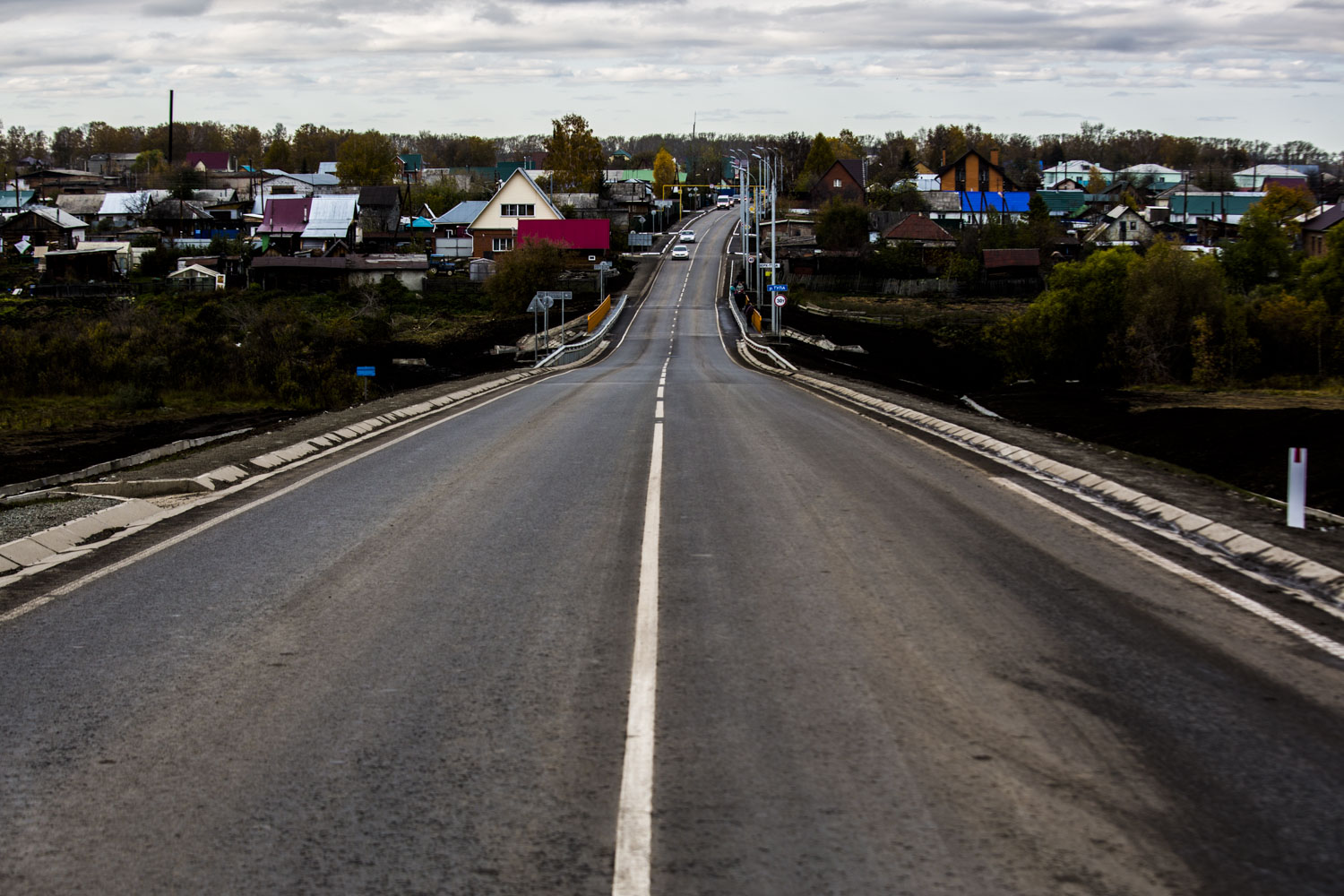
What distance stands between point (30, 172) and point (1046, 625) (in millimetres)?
207170

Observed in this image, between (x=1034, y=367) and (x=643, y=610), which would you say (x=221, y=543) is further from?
(x=1034, y=367)

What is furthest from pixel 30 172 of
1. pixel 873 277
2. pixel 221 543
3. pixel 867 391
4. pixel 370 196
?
pixel 221 543

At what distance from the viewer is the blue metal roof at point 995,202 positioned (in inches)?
5482

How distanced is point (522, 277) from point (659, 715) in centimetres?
8121

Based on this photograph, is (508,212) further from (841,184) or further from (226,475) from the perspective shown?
(226,475)

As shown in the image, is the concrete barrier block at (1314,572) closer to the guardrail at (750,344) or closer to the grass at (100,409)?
the guardrail at (750,344)

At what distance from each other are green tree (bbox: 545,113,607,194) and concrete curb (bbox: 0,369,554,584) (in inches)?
4962

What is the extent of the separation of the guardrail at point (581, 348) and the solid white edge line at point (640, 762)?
38.7 meters

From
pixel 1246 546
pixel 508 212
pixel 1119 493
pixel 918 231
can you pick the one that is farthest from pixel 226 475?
pixel 918 231

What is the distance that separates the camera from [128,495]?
479 inches

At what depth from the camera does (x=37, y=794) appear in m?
4.87

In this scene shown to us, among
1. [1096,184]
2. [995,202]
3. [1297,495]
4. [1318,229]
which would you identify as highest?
[1096,184]

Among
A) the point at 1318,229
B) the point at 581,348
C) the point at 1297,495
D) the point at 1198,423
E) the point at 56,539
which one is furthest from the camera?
the point at 1318,229

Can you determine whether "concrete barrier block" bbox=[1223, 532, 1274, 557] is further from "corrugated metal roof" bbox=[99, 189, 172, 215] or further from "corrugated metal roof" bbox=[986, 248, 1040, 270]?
"corrugated metal roof" bbox=[99, 189, 172, 215]
